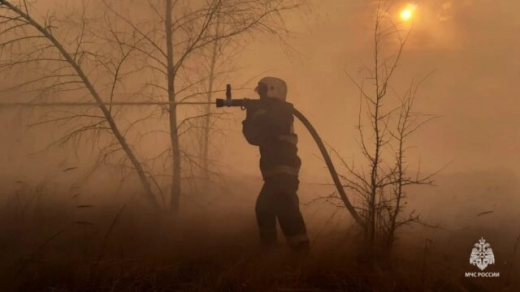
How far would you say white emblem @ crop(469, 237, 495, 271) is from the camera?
414cm

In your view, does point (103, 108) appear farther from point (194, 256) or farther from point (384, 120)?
point (384, 120)

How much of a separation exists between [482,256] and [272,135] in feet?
7.52

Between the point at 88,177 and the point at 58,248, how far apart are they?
3.14 ft

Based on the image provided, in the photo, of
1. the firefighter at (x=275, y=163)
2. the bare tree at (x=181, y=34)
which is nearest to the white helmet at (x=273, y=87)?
the firefighter at (x=275, y=163)

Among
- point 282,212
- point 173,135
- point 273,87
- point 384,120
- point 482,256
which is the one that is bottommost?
point 482,256

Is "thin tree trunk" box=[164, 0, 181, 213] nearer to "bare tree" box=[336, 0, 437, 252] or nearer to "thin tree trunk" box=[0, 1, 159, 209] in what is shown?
"thin tree trunk" box=[0, 1, 159, 209]

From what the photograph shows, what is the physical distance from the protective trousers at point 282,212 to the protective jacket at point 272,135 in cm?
9

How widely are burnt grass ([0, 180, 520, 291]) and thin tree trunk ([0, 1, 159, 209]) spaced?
22cm

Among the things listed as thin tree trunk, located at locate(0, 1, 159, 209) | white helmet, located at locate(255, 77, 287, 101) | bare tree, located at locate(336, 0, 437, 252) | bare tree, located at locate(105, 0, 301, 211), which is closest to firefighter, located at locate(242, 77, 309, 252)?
white helmet, located at locate(255, 77, 287, 101)

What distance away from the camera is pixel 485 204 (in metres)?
5.00

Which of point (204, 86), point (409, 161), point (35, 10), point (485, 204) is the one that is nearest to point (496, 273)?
point (485, 204)

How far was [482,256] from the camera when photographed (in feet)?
13.8

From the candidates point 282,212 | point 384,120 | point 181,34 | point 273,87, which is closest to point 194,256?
point 282,212

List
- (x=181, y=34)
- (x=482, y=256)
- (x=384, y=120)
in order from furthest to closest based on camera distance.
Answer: (x=384, y=120) → (x=181, y=34) → (x=482, y=256)
